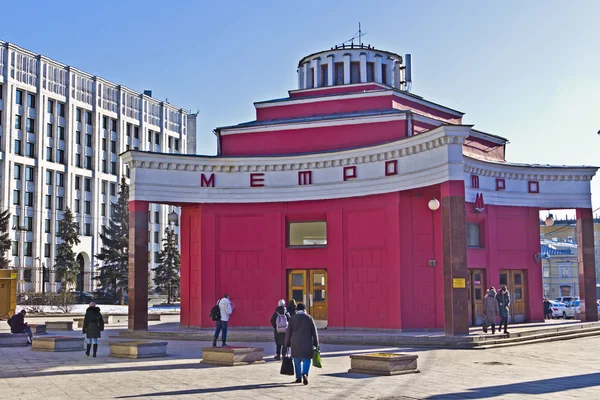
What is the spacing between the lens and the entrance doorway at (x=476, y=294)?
2709cm

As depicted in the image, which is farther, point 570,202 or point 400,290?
point 570,202

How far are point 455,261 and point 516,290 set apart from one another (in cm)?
794

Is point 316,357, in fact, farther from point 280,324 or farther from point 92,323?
point 92,323

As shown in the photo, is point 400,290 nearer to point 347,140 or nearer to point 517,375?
point 347,140

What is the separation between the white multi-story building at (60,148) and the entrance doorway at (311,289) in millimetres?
48295

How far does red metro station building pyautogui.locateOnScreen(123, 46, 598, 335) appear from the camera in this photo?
25.9 metres

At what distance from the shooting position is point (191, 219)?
29266 millimetres

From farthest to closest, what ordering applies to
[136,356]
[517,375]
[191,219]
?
[191,219] < [136,356] < [517,375]

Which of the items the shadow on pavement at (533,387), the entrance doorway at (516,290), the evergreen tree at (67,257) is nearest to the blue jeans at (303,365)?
the shadow on pavement at (533,387)

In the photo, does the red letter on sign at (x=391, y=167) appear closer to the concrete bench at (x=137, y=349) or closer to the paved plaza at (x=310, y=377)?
the paved plaza at (x=310, y=377)

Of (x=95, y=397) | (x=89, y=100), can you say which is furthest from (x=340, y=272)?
(x=89, y=100)

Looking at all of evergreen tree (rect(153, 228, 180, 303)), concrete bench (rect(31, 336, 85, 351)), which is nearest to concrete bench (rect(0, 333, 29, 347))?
concrete bench (rect(31, 336, 85, 351))

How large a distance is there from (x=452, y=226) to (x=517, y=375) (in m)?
7.87

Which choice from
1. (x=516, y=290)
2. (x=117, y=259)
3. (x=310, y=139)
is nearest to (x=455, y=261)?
(x=516, y=290)
